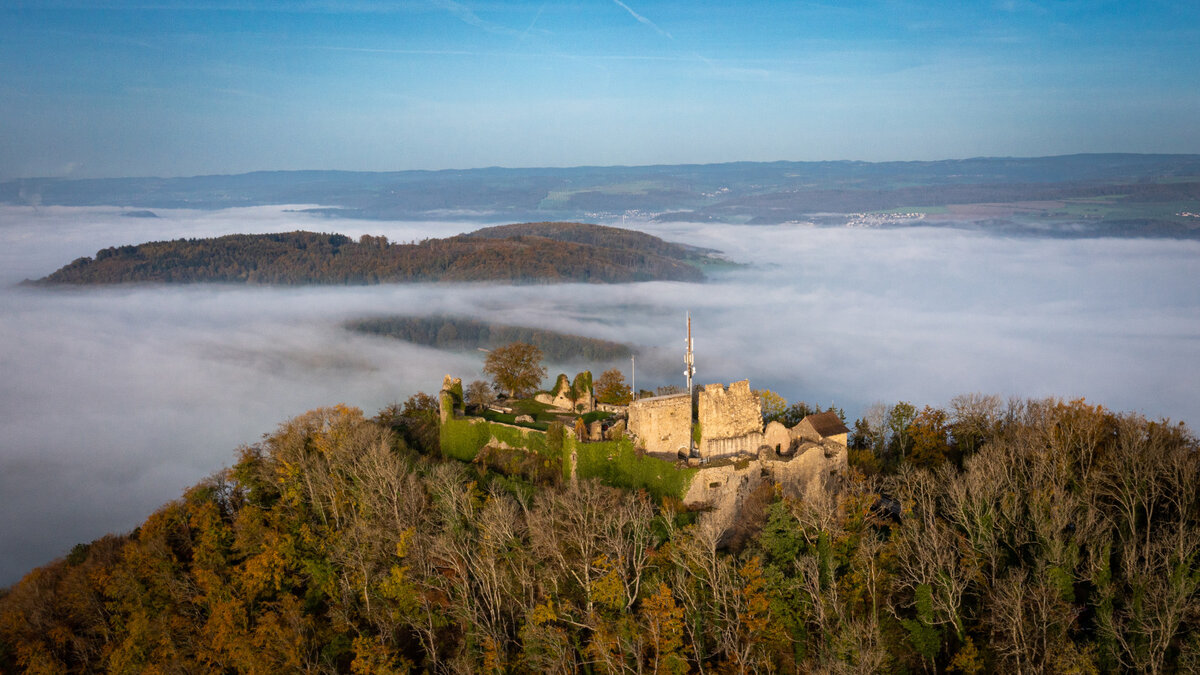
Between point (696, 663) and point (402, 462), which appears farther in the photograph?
point (402, 462)

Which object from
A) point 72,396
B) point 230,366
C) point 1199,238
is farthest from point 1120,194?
point 72,396

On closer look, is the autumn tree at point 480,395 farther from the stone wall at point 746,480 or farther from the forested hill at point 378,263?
the forested hill at point 378,263

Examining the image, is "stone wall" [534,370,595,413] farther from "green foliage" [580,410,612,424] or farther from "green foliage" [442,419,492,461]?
"green foliage" [442,419,492,461]

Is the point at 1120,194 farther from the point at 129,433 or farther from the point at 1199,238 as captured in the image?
the point at 129,433

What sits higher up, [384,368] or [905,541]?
[905,541]

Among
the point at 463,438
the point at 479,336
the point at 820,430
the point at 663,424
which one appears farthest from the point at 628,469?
the point at 479,336

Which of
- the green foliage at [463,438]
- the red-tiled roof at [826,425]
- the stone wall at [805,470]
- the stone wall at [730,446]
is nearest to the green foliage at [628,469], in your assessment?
the stone wall at [730,446]

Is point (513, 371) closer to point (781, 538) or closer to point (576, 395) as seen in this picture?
point (576, 395)
